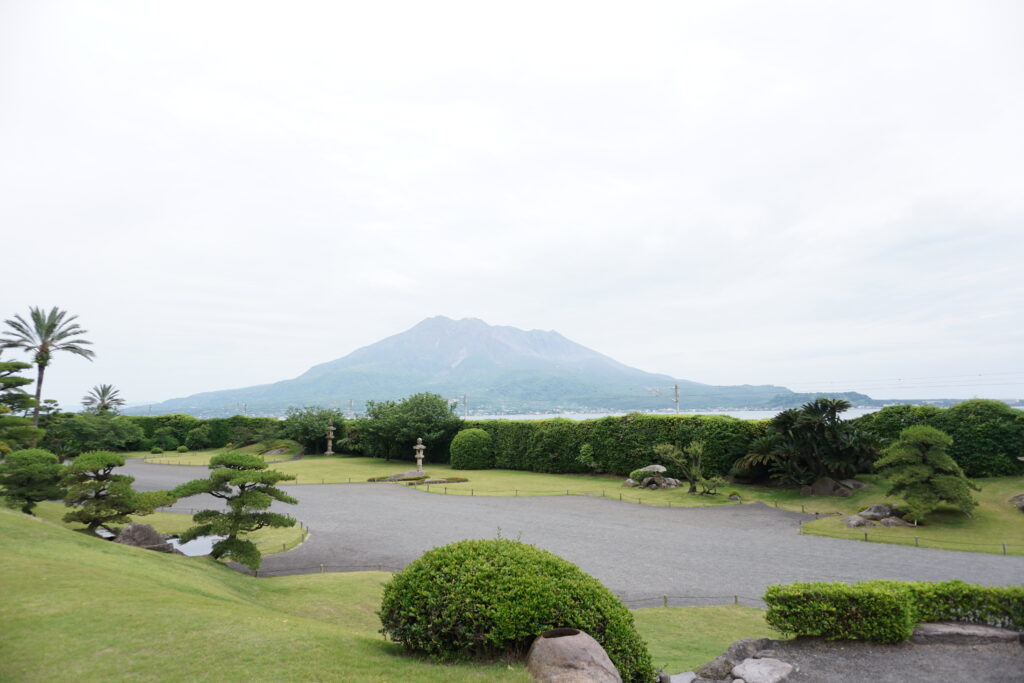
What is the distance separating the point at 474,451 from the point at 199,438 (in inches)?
1334

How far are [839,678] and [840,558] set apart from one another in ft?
31.9

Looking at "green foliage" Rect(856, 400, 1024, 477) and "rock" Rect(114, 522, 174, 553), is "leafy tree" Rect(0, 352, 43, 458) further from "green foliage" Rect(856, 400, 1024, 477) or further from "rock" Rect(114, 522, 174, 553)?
"green foliage" Rect(856, 400, 1024, 477)

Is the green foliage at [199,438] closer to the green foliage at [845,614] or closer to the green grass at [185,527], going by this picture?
the green grass at [185,527]

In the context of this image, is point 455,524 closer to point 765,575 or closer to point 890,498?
point 765,575

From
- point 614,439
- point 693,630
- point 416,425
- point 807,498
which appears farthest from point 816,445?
point 416,425

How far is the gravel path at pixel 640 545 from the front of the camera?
1309 cm

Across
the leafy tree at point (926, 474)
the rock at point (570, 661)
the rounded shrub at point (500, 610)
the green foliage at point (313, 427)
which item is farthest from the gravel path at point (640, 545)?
the green foliage at point (313, 427)

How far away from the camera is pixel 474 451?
3938 centimetres

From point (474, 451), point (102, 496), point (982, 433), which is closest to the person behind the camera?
point (102, 496)

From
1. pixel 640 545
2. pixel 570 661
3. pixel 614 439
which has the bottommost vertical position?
pixel 640 545

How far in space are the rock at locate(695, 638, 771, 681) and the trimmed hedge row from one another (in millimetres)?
453

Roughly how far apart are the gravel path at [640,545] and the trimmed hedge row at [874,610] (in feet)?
13.5

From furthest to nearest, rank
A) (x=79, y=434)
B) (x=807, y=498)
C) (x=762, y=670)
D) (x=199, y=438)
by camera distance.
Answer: (x=199, y=438), (x=79, y=434), (x=807, y=498), (x=762, y=670)

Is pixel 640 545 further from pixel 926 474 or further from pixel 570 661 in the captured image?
pixel 570 661
